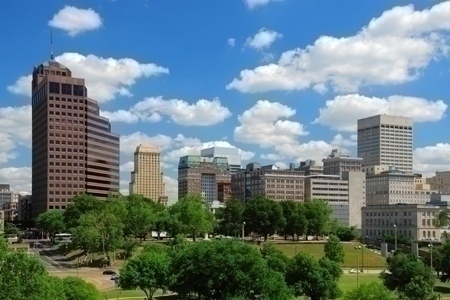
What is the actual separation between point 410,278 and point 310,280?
12.9m

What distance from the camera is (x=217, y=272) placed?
2485 inches

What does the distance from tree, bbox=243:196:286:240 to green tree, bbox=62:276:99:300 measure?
96998mm

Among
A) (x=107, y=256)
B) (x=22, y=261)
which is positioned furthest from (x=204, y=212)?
(x=22, y=261)

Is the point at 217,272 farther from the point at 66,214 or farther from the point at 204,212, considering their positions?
the point at 66,214

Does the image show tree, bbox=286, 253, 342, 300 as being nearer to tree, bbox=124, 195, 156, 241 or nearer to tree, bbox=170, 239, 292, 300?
tree, bbox=170, 239, 292, 300

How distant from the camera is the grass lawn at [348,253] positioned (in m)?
129

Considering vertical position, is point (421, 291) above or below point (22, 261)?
below

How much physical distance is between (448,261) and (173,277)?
45.0 m

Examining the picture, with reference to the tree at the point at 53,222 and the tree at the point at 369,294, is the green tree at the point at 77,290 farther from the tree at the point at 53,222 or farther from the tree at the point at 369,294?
the tree at the point at 53,222

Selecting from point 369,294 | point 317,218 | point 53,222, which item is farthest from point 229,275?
point 53,222

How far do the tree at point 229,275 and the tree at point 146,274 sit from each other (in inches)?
310

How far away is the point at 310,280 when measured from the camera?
7150cm

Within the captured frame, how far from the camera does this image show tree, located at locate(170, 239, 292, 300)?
62.3m

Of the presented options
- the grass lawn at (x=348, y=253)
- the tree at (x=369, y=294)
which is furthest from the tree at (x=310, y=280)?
the grass lawn at (x=348, y=253)
